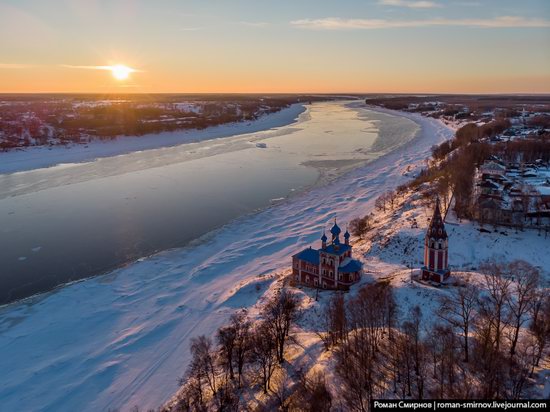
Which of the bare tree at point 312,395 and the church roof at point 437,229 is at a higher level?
the church roof at point 437,229

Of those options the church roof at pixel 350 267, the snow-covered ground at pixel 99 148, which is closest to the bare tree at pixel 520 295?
the church roof at pixel 350 267

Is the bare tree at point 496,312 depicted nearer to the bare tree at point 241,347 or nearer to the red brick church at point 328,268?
the red brick church at point 328,268

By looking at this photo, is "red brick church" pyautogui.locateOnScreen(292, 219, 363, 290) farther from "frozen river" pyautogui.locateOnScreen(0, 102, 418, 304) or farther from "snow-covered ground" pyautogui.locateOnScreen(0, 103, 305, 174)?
"snow-covered ground" pyautogui.locateOnScreen(0, 103, 305, 174)

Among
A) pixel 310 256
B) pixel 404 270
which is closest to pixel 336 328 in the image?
pixel 310 256

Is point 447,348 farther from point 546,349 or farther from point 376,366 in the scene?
point 546,349

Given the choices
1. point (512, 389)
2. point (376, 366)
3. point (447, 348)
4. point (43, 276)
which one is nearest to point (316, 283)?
point (376, 366)
